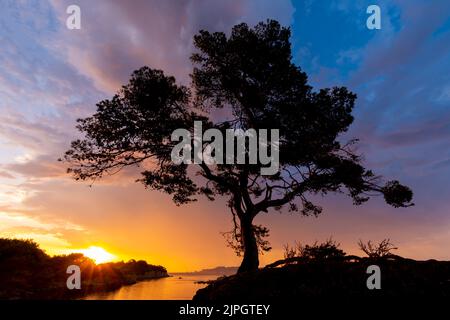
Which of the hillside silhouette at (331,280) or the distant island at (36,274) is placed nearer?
the hillside silhouette at (331,280)

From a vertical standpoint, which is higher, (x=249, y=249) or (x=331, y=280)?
(x=331, y=280)

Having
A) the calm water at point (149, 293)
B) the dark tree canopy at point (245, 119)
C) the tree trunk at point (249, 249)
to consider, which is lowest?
the calm water at point (149, 293)

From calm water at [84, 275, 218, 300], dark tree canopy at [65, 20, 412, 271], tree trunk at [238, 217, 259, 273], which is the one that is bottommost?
calm water at [84, 275, 218, 300]

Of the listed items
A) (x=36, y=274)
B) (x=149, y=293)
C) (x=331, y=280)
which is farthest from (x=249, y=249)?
(x=331, y=280)

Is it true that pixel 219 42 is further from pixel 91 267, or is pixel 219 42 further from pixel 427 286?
pixel 91 267

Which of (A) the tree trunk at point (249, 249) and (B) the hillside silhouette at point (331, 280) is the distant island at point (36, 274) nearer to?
(A) the tree trunk at point (249, 249)

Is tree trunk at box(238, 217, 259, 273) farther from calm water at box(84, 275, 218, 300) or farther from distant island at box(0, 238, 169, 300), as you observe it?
distant island at box(0, 238, 169, 300)

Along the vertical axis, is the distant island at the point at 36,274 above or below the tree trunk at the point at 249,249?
below

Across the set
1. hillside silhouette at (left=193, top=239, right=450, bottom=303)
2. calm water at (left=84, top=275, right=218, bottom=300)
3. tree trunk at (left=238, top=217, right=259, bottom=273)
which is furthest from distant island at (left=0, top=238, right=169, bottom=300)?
hillside silhouette at (left=193, top=239, right=450, bottom=303)

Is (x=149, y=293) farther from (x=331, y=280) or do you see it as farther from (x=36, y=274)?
(x=331, y=280)

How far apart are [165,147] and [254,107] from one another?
472cm

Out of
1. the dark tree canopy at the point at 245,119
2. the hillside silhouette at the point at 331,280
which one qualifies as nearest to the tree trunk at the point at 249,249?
the dark tree canopy at the point at 245,119

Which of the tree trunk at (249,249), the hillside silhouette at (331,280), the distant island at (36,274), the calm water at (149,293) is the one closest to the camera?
the hillside silhouette at (331,280)

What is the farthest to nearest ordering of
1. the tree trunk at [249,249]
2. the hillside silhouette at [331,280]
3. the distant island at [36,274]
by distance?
the distant island at [36,274]
the tree trunk at [249,249]
the hillside silhouette at [331,280]
